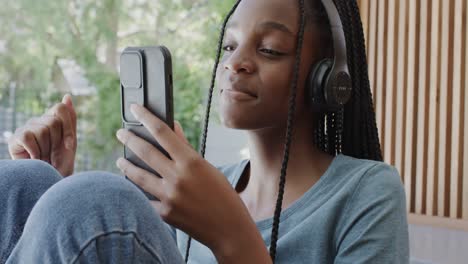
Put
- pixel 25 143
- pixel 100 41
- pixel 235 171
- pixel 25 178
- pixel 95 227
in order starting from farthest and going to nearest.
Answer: pixel 100 41
pixel 235 171
pixel 25 143
pixel 25 178
pixel 95 227

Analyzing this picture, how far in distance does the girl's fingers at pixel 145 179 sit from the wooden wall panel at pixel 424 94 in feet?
8.76

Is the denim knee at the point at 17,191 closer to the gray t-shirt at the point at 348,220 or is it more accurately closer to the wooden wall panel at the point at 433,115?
the gray t-shirt at the point at 348,220

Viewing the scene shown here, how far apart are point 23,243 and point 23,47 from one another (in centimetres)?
605

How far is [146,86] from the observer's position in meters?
0.82

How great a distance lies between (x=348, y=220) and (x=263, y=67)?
268mm

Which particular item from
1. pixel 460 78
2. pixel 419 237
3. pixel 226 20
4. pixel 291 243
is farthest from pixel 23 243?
pixel 460 78

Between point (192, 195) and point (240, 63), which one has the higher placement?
point (240, 63)

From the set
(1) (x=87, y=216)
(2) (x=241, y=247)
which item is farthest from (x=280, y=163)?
(1) (x=87, y=216)

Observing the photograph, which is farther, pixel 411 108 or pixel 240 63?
pixel 411 108

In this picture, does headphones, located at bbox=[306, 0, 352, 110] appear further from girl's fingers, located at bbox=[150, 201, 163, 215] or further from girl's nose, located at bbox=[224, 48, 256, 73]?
girl's fingers, located at bbox=[150, 201, 163, 215]

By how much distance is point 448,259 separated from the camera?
7.15 feet

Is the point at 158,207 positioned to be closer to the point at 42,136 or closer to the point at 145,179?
the point at 145,179

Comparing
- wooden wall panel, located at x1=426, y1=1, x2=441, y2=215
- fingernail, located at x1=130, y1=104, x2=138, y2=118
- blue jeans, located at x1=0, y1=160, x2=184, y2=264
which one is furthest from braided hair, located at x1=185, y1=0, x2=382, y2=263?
wooden wall panel, located at x1=426, y1=1, x2=441, y2=215

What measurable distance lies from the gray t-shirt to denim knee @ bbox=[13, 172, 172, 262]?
358mm
